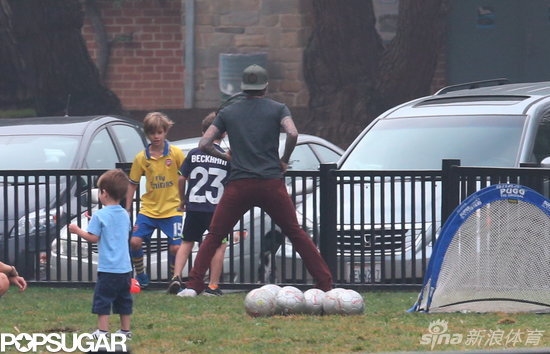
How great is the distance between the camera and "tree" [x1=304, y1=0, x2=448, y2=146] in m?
21.9

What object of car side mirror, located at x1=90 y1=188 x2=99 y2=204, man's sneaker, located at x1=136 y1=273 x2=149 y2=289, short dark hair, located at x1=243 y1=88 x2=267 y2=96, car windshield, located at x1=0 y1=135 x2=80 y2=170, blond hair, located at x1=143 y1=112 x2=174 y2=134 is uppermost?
short dark hair, located at x1=243 y1=88 x2=267 y2=96

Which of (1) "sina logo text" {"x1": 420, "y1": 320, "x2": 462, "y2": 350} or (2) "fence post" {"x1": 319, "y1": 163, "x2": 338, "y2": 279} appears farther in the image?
(2) "fence post" {"x1": 319, "y1": 163, "x2": 338, "y2": 279}

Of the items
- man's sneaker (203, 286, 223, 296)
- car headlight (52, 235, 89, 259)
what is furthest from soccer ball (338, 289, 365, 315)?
car headlight (52, 235, 89, 259)

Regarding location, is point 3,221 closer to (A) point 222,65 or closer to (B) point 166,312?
(B) point 166,312

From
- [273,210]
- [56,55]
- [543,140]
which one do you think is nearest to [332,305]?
[273,210]

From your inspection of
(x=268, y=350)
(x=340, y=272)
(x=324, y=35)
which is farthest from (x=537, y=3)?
(x=268, y=350)

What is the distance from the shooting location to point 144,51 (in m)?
26.7

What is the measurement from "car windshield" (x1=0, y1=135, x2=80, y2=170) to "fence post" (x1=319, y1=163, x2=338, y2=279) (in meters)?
2.82

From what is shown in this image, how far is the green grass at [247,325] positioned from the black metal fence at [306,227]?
0.70m

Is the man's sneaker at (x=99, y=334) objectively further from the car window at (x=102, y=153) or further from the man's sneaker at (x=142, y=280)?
the car window at (x=102, y=153)

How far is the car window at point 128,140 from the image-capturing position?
1490cm

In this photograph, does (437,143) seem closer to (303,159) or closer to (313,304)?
(303,159)

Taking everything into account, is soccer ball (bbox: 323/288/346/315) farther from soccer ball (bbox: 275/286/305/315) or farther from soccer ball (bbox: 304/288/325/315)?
soccer ball (bbox: 275/286/305/315)

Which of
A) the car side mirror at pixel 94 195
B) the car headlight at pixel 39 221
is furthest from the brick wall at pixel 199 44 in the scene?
the car side mirror at pixel 94 195
